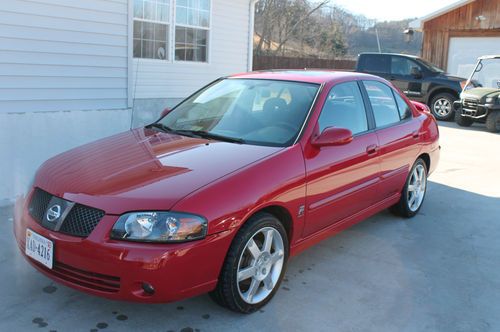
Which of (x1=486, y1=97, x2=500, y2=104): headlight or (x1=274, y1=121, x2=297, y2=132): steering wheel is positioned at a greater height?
(x1=486, y1=97, x2=500, y2=104): headlight

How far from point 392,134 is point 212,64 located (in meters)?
5.79

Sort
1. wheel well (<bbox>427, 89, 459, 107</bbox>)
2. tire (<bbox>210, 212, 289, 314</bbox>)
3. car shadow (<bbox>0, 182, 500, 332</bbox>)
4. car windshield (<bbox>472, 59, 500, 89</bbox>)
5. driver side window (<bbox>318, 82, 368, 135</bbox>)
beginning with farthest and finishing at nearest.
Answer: wheel well (<bbox>427, 89, 459, 107</bbox>), car windshield (<bbox>472, 59, 500, 89</bbox>), driver side window (<bbox>318, 82, 368, 135</bbox>), car shadow (<bbox>0, 182, 500, 332</bbox>), tire (<bbox>210, 212, 289, 314</bbox>)

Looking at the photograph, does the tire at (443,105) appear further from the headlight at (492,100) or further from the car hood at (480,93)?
the headlight at (492,100)

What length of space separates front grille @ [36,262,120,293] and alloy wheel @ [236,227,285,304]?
0.77 meters

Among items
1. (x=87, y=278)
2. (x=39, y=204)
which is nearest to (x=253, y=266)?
(x=87, y=278)

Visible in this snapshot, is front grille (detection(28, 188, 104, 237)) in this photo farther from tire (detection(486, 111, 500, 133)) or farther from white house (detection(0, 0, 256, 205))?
tire (detection(486, 111, 500, 133))

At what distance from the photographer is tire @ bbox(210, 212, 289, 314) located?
3.18 m

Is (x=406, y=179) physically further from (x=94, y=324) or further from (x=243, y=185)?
(x=94, y=324)

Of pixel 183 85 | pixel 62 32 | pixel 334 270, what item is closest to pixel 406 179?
pixel 334 270

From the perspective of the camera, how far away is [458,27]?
63.9 feet

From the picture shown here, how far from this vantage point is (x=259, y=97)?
439cm

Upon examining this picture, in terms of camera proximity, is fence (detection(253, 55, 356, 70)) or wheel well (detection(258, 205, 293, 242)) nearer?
wheel well (detection(258, 205, 293, 242))

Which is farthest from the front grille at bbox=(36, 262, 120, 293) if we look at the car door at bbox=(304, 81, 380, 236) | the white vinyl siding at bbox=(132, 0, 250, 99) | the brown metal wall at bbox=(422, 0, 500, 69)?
the brown metal wall at bbox=(422, 0, 500, 69)

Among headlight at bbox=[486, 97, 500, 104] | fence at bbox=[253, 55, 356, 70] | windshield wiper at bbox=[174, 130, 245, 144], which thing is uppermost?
fence at bbox=[253, 55, 356, 70]
